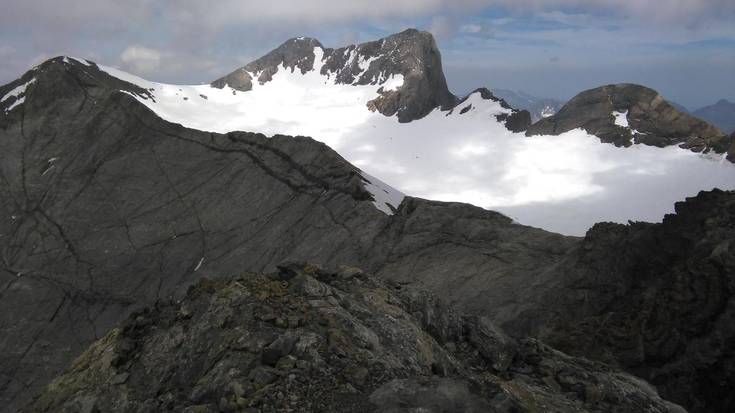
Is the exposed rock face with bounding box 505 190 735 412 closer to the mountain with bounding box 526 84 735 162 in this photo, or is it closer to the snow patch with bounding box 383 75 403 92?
the mountain with bounding box 526 84 735 162

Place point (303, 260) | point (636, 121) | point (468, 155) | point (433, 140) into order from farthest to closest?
point (433, 140)
point (468, 155)
point (636, 121)
point (303, 260)

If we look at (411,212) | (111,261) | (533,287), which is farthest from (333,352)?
(111,261)

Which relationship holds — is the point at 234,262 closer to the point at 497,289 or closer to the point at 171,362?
the point at 497,289

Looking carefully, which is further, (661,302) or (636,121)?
(636,121)

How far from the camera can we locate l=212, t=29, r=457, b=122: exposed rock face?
14138cm

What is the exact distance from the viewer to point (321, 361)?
415 inches

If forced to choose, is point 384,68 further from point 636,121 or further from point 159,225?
point 159,225

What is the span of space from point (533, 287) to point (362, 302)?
18258 mm

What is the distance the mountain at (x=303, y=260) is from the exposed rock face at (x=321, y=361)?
0.06 m

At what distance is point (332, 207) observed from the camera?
42.9 metres

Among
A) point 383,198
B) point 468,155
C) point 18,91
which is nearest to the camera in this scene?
point 383,198

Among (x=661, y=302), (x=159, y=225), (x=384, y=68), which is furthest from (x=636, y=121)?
(x=661, y=302)

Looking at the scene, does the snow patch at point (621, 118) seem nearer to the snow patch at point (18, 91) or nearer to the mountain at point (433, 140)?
the mountain at point (433, 140)

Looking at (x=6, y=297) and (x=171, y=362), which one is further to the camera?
(x=6, y=297)
